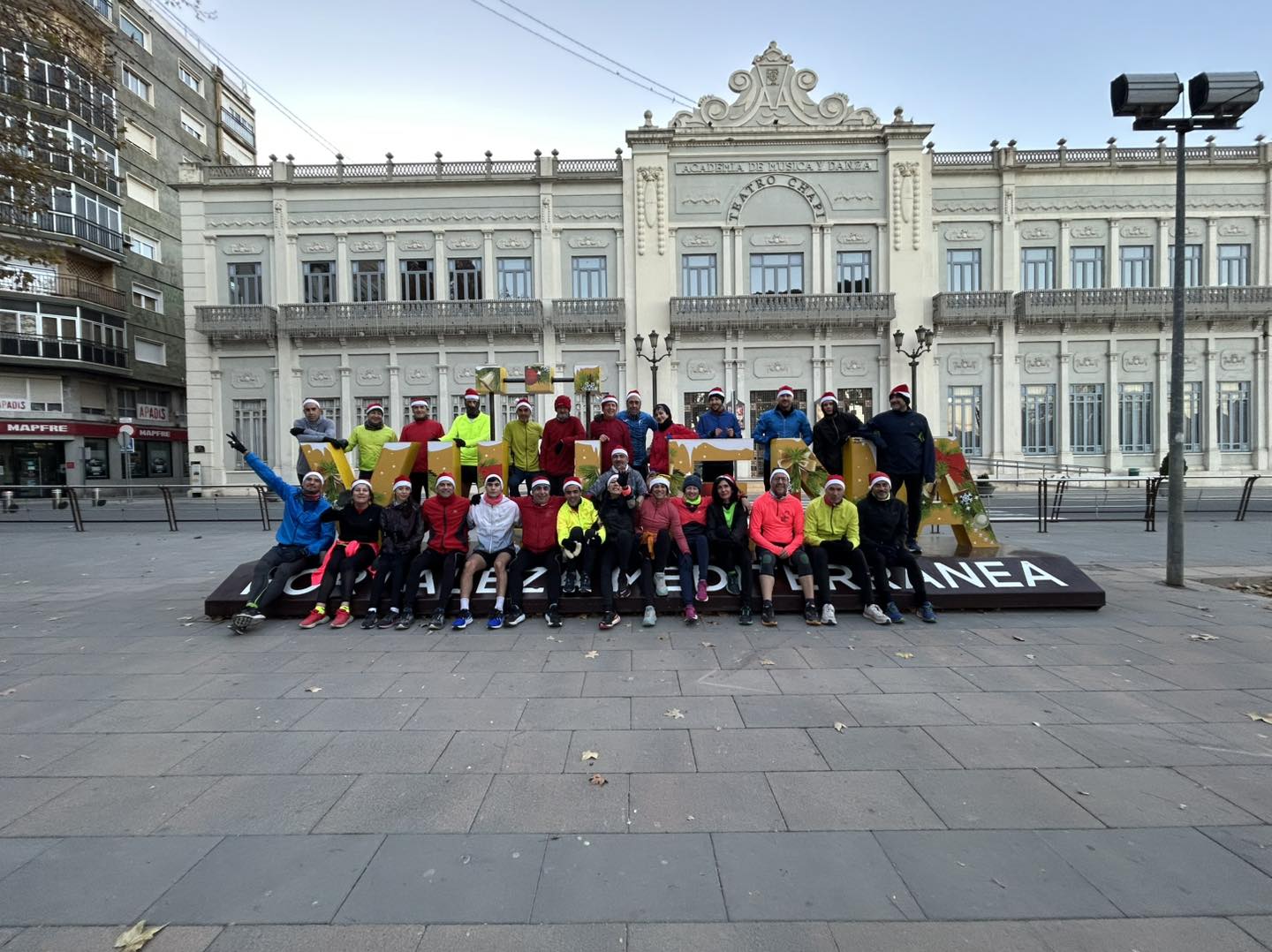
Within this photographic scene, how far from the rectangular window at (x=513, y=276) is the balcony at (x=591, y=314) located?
1.96 meters

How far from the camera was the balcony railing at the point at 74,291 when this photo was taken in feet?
→ 97.2

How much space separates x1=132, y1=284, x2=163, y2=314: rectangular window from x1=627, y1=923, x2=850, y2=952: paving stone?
44.1 meters

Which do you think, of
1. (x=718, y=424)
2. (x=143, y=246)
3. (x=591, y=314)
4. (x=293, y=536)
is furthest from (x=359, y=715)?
(x=143, y=246)

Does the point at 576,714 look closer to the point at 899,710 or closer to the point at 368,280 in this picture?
the point at 899,710

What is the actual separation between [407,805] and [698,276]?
27.4 metres

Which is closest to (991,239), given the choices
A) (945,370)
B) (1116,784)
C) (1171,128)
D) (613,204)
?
(945,370)

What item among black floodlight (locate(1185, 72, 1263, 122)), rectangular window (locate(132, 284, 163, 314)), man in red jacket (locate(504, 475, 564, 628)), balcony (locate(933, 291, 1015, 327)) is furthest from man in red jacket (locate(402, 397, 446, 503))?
rectangular window (locate(132, 284, 163, 314))

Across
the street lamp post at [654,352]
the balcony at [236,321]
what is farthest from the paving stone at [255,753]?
the balcony at [236,321]

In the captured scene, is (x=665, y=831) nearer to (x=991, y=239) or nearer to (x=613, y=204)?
(x=613, y=204)

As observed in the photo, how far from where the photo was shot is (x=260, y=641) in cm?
645

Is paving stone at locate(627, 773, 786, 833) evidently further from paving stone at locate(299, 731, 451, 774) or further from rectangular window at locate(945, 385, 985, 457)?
rectangular window at locate(945, 385, 985, 457)

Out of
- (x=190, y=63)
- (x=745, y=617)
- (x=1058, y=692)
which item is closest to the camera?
(x=1058, y=692)

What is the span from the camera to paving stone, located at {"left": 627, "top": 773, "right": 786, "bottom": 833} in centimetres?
309

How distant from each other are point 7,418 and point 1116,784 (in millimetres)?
41662
